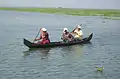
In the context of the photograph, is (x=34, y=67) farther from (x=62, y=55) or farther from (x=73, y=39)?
(x=73, y=39)

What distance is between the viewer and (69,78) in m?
20.8

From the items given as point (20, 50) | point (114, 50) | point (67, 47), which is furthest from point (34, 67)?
point (114, 50)

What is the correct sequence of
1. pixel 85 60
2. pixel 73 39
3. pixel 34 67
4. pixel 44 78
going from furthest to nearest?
pixel 73 39 < pixel 85 60 < pixel 34 67 < pixel 44 78

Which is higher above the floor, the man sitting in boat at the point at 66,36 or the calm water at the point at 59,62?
the man sitting in boat at the point at 66,36

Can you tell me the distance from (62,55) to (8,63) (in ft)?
19.4

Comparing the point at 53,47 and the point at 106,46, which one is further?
the point at 106,46

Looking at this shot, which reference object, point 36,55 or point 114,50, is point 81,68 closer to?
point 36,55

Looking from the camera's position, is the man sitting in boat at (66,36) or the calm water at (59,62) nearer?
the calm water at (59,62)

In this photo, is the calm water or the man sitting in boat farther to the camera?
the man sitting in boat

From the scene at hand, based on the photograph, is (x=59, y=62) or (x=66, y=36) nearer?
(x=59, y=62)

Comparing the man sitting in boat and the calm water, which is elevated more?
the man sitting in boat

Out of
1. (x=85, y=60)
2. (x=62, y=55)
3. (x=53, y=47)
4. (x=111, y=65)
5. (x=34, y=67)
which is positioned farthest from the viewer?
(x=53, y=47)

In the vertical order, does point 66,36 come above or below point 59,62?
above

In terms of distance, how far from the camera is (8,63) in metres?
24.5
